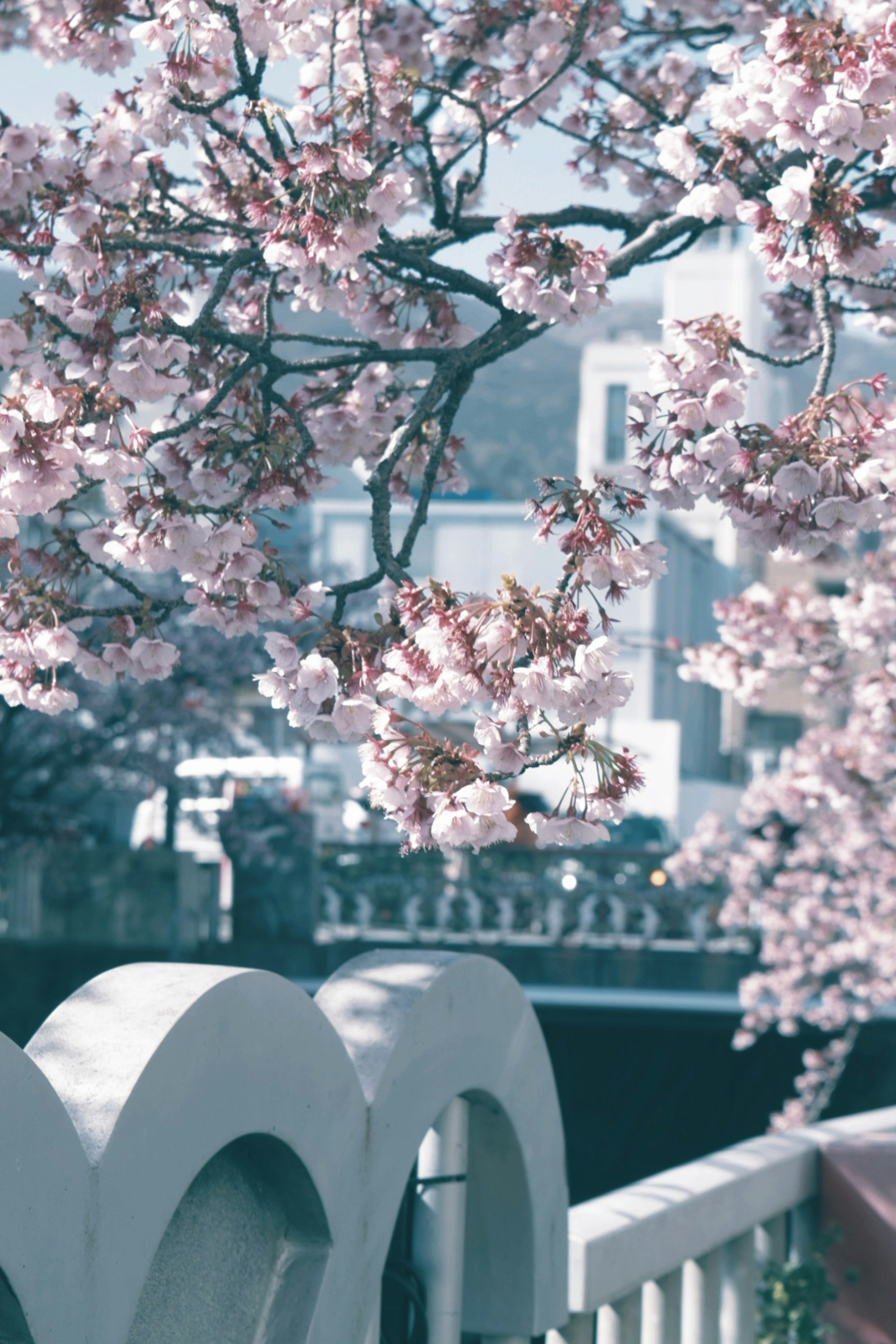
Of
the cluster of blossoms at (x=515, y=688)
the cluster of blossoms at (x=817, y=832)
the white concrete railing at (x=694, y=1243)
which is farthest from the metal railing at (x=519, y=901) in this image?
the cluster of blossoms at (x=515, y=688)

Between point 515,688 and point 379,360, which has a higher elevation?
point 379,360

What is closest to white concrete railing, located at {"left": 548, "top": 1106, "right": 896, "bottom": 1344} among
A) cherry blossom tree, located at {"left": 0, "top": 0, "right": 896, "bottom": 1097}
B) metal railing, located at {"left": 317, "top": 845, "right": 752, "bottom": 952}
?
cherry blossom tree, located at {"left": 0, "top": 0, "right": 896, "bottom": 1097}

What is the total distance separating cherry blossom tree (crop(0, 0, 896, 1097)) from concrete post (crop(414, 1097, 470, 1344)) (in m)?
0.57

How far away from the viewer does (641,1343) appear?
12.0ft

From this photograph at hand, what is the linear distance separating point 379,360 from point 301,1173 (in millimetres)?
1822

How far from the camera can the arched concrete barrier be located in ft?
5.89

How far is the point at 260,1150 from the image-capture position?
2.29 m

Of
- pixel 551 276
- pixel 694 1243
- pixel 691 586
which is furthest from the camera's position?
pixel 691 586

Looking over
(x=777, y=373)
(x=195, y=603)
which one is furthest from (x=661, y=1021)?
(x=777, y=373)

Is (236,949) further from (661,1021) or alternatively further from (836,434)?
(836,434)

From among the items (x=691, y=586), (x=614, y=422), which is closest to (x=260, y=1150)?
(x=691, y=586)

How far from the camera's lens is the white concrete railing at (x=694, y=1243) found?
10.7ft

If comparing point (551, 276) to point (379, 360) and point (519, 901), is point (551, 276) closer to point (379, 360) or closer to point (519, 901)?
point (379, 360)

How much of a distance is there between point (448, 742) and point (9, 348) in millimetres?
1497
